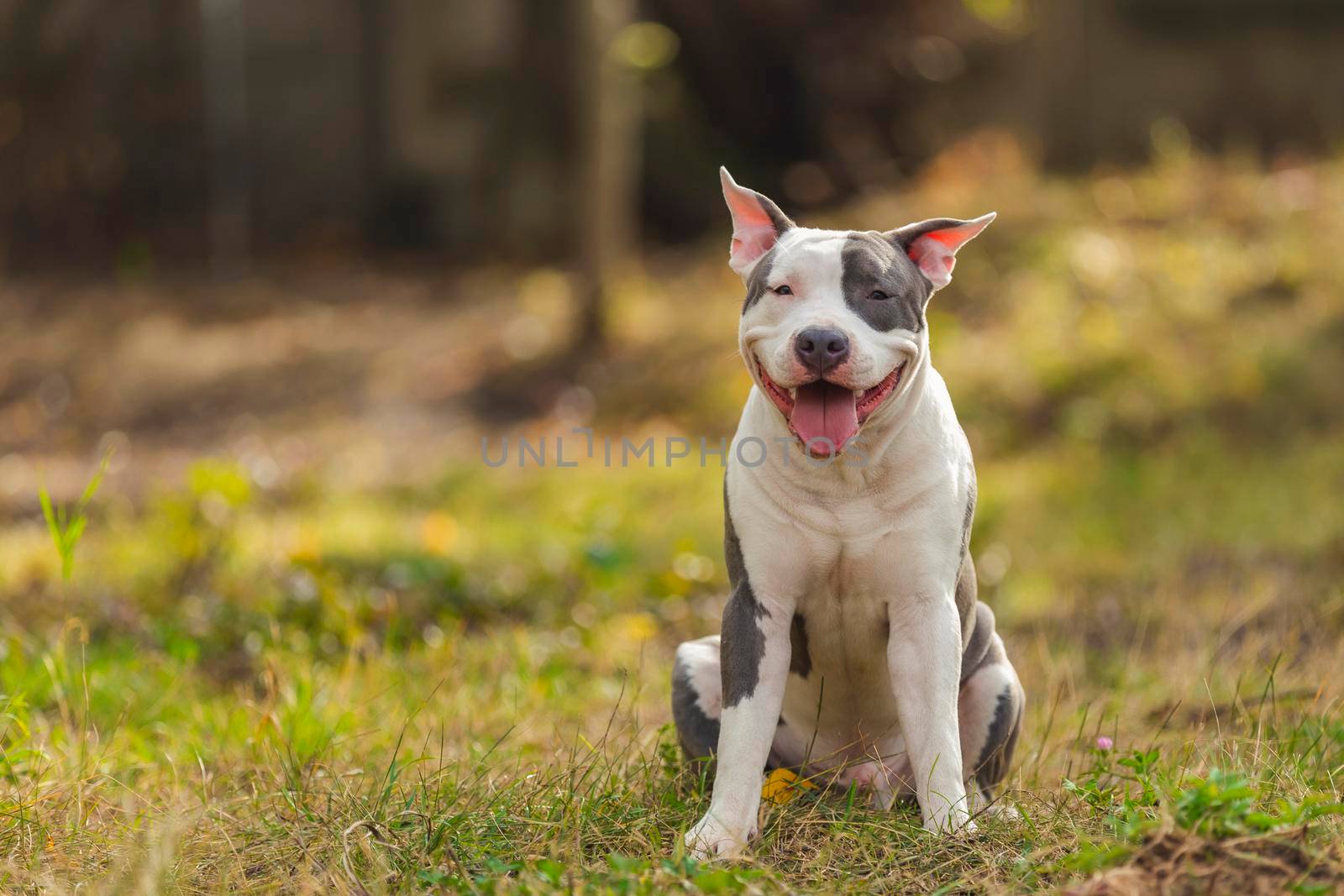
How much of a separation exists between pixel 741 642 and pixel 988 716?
710mm

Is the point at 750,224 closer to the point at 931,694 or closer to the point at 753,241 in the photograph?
the point at 753,241

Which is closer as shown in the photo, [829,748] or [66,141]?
[829,748]

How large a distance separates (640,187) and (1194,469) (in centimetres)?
653

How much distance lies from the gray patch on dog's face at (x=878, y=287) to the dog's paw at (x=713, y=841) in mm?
1125

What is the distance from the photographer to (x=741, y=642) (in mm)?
3162

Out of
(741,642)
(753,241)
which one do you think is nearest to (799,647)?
(741,642)

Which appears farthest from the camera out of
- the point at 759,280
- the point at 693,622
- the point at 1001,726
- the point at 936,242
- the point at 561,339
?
the point at 561,339

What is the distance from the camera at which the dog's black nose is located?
2920mm

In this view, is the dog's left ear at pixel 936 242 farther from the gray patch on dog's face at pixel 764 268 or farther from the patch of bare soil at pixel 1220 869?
the patch of bare soil at pixel 1220 869

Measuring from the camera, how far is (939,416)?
3262mm

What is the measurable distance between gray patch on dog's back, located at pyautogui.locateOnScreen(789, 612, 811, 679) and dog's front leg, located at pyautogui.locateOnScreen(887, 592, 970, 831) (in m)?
0.22

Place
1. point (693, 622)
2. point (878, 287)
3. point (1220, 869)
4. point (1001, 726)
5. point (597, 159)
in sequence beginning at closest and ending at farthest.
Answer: point (1220, 869) → point (878, 287) → point (1001, 726) → point (693, 622) → point (597, 159)

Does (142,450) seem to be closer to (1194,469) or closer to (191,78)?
(191,78)

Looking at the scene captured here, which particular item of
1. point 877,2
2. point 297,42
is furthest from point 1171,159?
point 297,42
